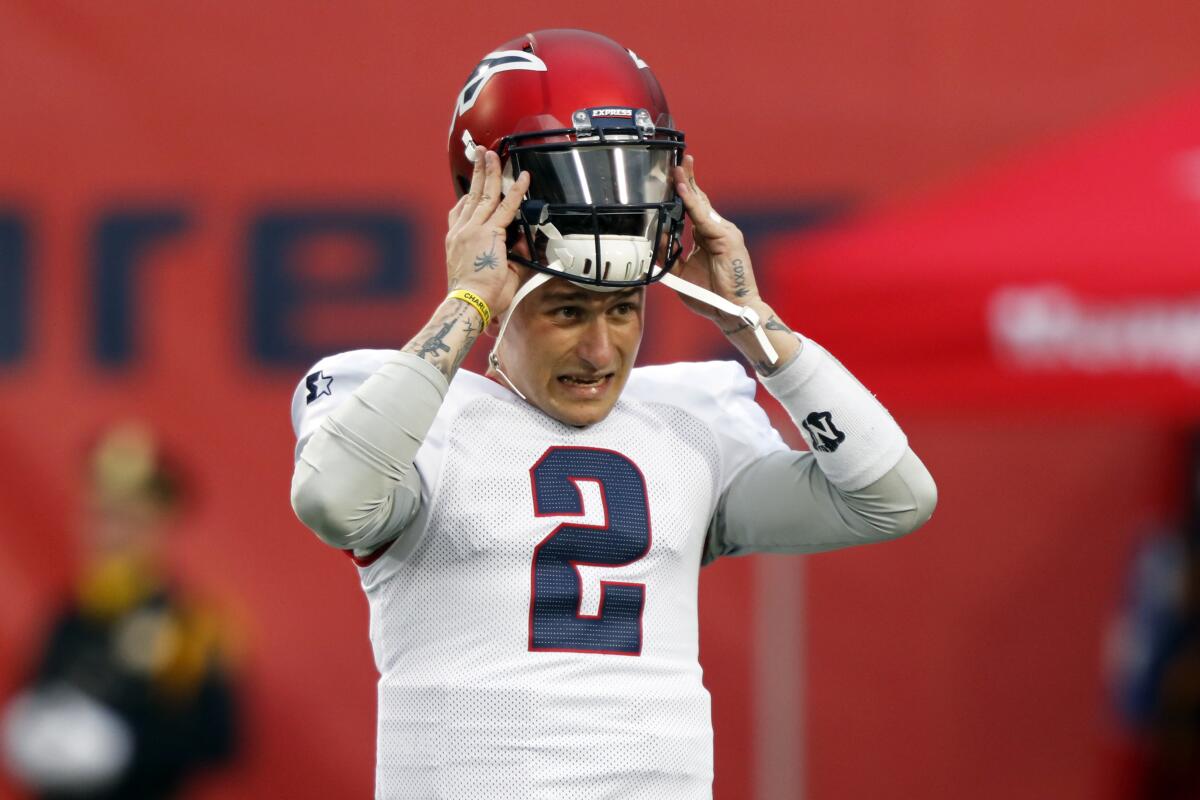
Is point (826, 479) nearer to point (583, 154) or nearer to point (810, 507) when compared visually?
point (810, 507)

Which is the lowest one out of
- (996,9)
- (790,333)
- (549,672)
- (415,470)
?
(549,672)

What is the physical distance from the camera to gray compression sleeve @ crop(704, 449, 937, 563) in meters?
2.06

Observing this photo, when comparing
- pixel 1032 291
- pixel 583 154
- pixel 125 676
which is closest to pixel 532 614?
pixel 583 154

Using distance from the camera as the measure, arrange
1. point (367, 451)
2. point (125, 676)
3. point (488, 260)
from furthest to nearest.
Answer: point (125, 676) < point (488, 260) < point (367, 451)

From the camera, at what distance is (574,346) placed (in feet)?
6.64

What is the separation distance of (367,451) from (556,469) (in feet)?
0.85

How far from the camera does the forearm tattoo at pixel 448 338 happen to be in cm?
190

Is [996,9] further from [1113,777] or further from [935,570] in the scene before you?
[1113,777]

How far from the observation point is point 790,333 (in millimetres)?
2076

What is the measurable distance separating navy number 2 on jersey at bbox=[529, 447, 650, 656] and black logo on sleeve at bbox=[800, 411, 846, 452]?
0.63 ft

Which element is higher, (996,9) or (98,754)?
(996,9)

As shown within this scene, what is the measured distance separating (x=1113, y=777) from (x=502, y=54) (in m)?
2.96

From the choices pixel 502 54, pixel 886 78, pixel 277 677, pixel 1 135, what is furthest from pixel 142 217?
pixel 502 54

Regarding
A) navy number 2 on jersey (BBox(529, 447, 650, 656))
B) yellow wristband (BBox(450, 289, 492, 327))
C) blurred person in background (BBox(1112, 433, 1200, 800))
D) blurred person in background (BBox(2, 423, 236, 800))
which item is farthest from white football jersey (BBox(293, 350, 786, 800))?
blurred person in background (BBox(1112, 433, 1200, 800))
